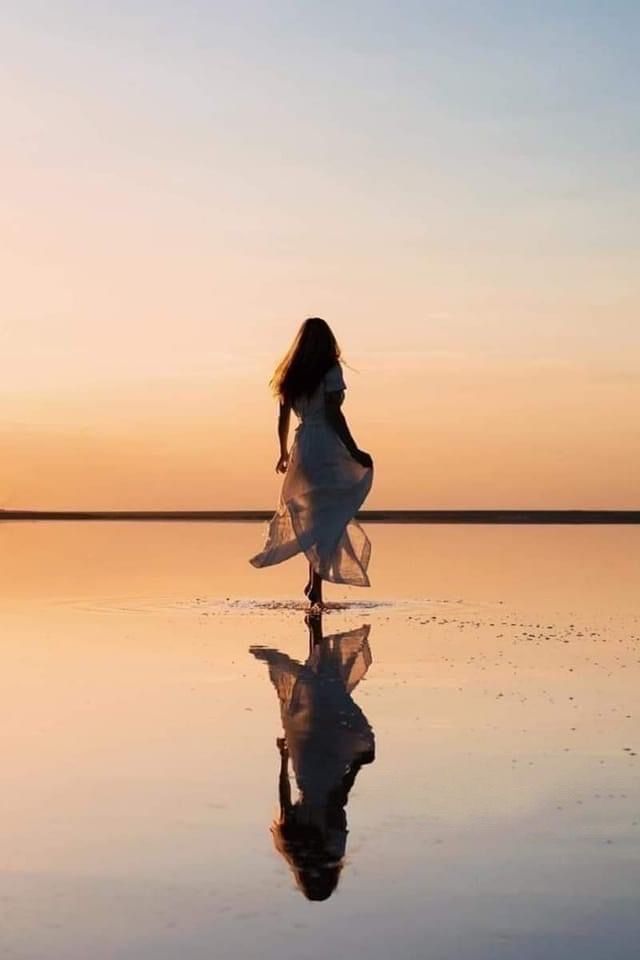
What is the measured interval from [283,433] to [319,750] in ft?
27.5

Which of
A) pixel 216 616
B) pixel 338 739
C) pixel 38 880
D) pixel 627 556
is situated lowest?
pixel 627 556

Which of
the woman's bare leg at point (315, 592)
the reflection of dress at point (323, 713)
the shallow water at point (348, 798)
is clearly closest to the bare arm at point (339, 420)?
the woman's bare leg at point (315, 592)

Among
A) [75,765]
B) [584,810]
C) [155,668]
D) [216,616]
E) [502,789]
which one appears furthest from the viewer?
[216,616]

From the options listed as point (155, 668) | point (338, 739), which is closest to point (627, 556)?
point (155, 668)

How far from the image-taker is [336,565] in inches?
539

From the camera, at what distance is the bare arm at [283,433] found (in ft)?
45.9

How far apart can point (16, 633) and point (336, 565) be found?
3.79 metres

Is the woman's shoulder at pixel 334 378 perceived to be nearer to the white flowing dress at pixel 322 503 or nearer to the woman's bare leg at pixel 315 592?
the white flowing dress at pixel 322 503

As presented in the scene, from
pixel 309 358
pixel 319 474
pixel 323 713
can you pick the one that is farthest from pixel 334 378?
pixel 323 713

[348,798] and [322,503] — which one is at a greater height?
[348,798]

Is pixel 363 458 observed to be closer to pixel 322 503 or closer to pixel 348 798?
pixel 322 503

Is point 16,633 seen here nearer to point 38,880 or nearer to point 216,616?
point 216,616

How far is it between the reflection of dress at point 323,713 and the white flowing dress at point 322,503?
319 centimetres

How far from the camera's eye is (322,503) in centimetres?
1388
